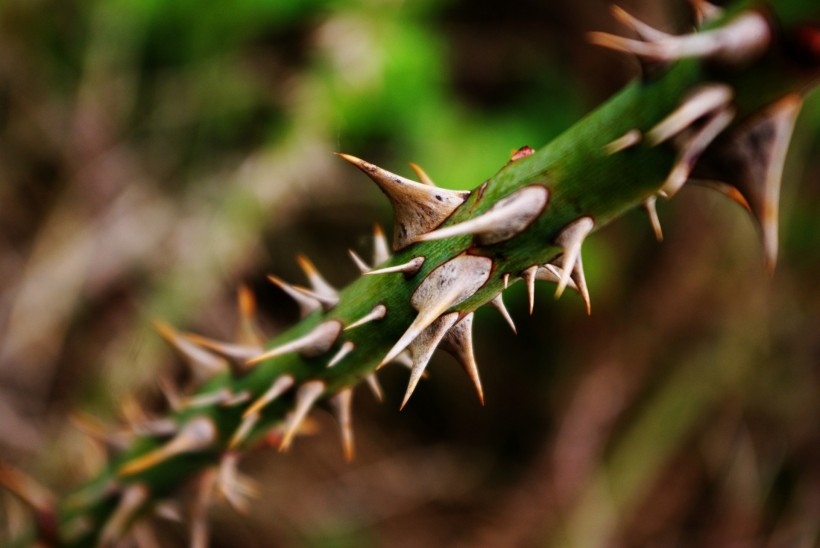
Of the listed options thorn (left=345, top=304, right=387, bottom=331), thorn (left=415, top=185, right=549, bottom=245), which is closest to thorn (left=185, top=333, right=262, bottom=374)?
thorn (left=345, top=304, right=387, bottom=331)

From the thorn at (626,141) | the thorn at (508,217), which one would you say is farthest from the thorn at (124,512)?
the thorn at (626,141)

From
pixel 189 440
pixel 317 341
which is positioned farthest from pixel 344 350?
pixel 189 440

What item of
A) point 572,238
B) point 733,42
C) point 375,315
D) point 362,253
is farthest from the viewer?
point 362,253

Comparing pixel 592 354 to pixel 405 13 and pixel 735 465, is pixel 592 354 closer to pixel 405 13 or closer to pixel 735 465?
pixel 735 465

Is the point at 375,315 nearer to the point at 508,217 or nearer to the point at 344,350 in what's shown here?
the point at 344,350

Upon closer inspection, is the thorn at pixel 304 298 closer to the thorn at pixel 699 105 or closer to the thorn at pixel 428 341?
the thorn at pixel 428 341

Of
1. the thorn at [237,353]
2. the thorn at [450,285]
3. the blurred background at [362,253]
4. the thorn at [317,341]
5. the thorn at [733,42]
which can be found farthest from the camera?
the blurred background at [362,253]

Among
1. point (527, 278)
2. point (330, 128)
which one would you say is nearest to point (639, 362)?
point (330, 128)
